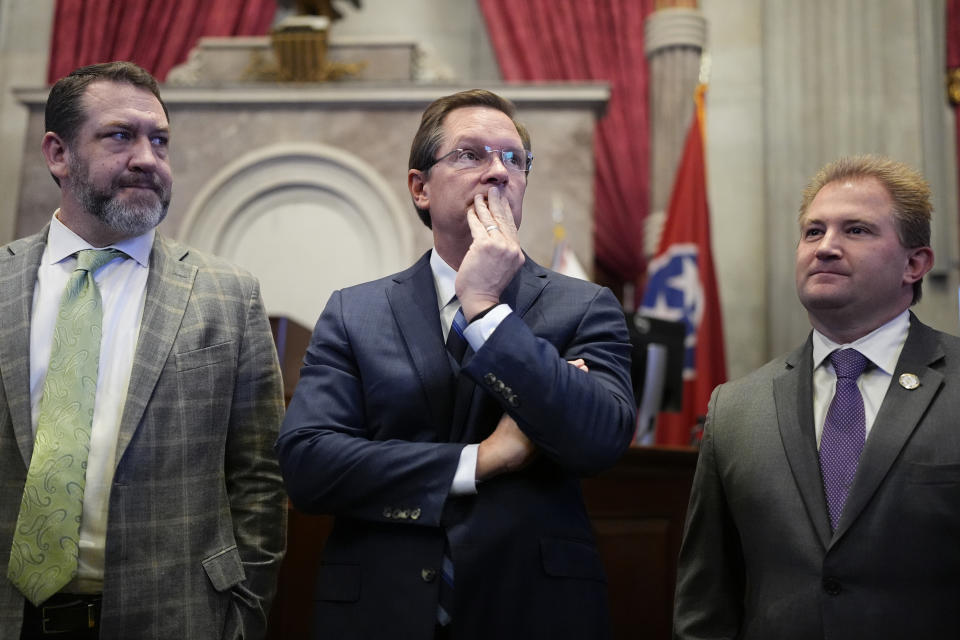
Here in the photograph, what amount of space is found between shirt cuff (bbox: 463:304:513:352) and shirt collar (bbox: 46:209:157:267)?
80 cm

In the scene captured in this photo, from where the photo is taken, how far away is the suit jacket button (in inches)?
75.4

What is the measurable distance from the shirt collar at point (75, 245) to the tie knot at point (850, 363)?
1.42 metres

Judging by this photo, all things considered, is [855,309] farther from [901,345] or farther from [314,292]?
[314,292]

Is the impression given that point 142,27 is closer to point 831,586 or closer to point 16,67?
point 16,67

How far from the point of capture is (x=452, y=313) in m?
2.09

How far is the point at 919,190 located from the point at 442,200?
0.98 metres

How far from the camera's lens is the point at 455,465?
6.01 feet

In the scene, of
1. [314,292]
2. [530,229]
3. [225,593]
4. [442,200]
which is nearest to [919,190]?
[442,200]

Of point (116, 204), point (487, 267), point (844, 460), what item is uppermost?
point (116, 204)

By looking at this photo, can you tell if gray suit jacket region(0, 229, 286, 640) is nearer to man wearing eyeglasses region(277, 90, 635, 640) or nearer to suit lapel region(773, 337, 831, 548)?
man wearing eyeglasses region(277, 90, 635, 640)

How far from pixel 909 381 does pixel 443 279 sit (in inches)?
35.7

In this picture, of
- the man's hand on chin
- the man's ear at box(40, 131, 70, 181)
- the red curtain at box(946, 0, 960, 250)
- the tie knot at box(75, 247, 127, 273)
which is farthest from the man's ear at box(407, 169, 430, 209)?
the red curtain at box(946, 0, 960, 250)

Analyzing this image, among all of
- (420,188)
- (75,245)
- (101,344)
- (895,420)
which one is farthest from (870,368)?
(75,245)

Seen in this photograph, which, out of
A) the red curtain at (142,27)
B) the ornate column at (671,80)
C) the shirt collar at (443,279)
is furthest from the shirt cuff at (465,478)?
the red curtain at (142,27)
